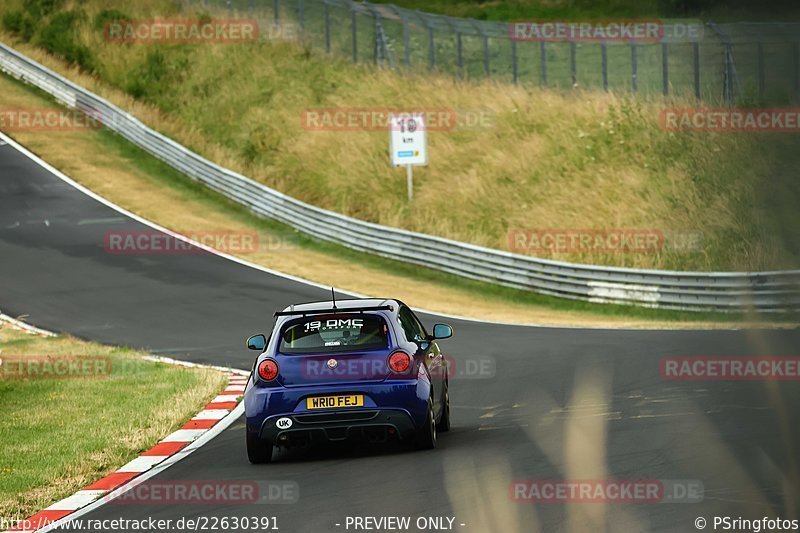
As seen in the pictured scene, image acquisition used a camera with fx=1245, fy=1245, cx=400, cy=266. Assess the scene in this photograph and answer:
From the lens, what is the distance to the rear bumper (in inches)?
400

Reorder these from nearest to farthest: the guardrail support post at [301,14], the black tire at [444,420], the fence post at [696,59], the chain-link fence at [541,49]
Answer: the chain-link fence at [541,49] < the fence post at [696,59] < the black tire at [444,420] < the guardrail support post at [301,14]

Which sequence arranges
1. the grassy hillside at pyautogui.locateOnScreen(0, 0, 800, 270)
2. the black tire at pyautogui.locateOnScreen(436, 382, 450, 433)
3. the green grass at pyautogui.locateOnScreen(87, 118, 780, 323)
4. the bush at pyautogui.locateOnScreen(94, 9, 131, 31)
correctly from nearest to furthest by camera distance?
1. the black tire at pyautogui.locateOnScreen(436, 382, 450, 433)
2. the green grass at pyautogui.locateOnScreen(87, 118, 780, 323)
3. the grassy hillside at pyautogui.locateOnScreen(0, 0, 800, 270)
4. the bush at pyautogui.locateOnScreen(94, 9, 131, 31)

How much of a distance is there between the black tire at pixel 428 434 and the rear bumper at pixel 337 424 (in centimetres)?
15

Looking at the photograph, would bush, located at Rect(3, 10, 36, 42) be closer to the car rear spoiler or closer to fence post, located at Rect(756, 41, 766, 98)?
the car rear spoiler

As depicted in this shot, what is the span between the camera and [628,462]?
9023 millimetres

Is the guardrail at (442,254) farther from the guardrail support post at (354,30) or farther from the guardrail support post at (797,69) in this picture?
the guardrail support post at (797,69)

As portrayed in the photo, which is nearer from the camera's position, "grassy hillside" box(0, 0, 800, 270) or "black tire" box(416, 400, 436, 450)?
"black tire" box(416, 400, 436, 450)

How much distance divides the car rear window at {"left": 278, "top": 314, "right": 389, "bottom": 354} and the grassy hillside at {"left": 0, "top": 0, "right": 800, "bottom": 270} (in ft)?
46.0

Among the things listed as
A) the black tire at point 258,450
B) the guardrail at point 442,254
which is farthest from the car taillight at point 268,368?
the guardrail at point 442,254

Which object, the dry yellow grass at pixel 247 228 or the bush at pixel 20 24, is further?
the bush at pixel 20 24

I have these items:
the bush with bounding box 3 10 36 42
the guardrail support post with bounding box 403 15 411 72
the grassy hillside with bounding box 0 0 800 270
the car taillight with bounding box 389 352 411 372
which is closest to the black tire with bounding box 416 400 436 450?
the car taillight with bounding box 389 352 411 372

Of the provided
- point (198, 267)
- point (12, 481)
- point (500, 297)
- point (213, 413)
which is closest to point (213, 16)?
point (198, 267)

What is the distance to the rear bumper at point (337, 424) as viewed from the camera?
10148 millimetres

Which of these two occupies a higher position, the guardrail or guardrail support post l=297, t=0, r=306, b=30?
guardrail support post l=297, t=0, r=306, b=30
